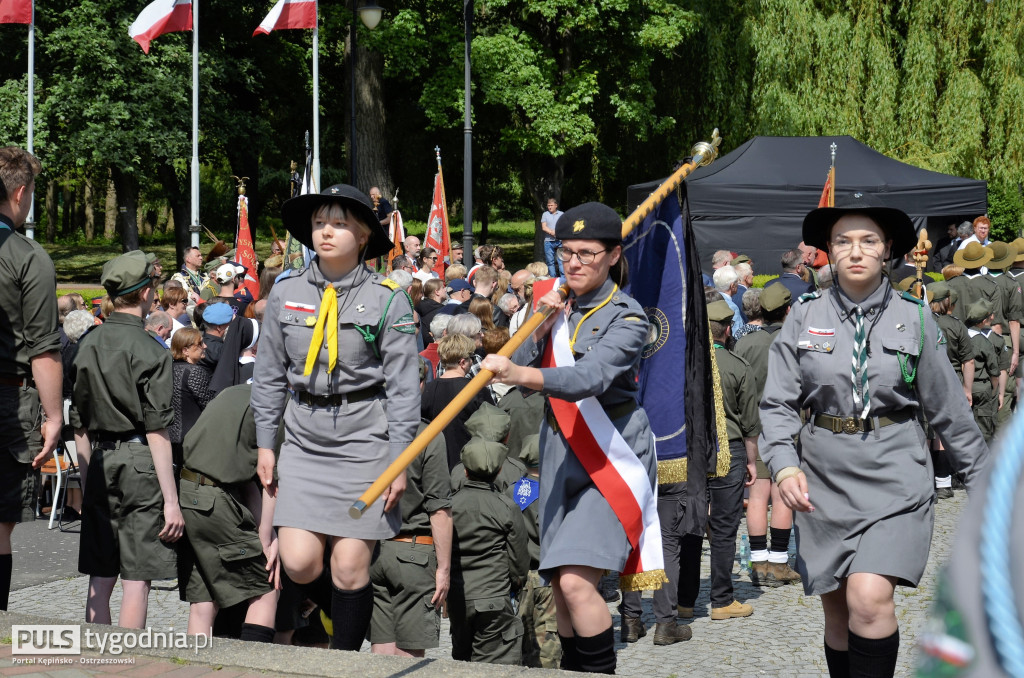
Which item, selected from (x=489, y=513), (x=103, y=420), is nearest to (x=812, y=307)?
(x=489, y=513)

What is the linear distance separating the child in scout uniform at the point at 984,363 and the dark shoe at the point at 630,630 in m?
5.97

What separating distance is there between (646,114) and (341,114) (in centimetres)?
1053

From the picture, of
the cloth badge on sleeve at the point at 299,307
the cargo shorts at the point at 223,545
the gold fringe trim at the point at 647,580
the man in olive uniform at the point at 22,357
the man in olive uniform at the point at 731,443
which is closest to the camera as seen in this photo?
the gold fringe trim at the point at 647,580

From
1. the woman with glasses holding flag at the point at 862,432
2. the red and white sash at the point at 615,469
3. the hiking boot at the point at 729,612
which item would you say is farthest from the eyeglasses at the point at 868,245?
the hiking boot at the point at 729,612

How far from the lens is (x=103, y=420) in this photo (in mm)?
5629

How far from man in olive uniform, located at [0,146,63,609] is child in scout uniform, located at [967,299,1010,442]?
9.21 metres

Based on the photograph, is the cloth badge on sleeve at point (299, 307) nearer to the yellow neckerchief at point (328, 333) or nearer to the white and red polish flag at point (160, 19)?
the yellow neckerchief at point (328, 333)

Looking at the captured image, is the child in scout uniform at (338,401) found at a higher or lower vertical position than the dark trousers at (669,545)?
higher

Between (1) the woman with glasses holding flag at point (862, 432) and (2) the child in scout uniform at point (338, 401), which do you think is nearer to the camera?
(1) the woman with glasses holding flag at point (862, 432)

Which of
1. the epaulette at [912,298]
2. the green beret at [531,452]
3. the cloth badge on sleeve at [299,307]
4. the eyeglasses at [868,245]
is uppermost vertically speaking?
the eyeglasses at [868,245]

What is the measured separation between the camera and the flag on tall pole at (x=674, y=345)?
5.47 meters

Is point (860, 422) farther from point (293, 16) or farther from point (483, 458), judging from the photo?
point (293, 16)

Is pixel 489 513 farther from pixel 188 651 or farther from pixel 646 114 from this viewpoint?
pixel 646 114

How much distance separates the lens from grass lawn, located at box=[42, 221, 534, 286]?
35047mm
